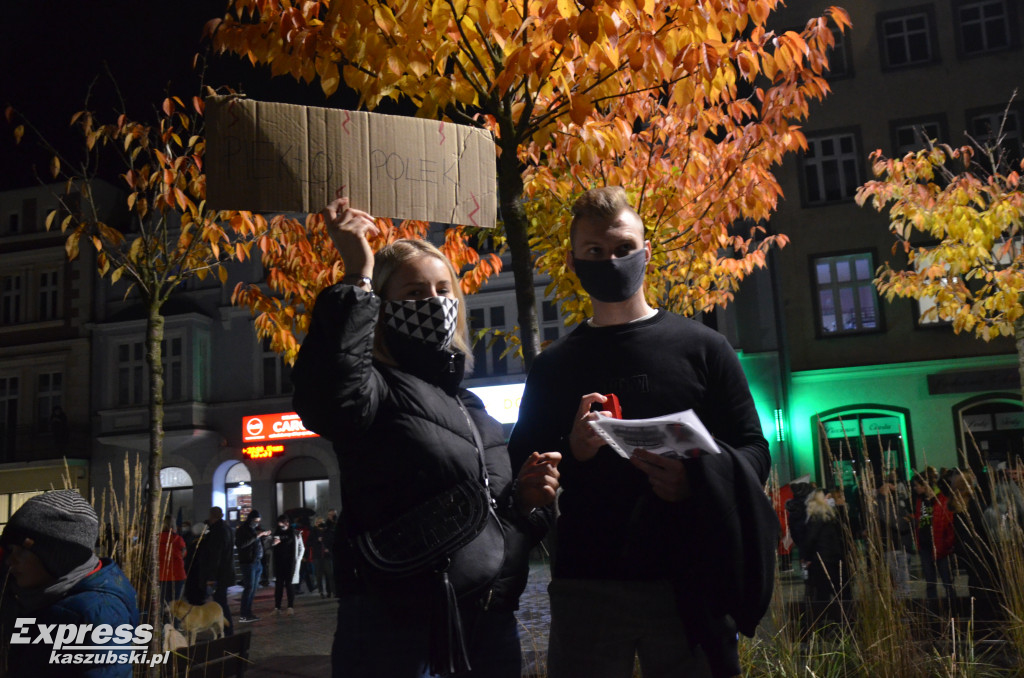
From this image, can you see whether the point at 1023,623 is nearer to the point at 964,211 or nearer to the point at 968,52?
the point at 964,211

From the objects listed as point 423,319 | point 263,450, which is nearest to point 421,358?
point 423,319

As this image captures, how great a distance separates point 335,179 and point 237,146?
28 cm

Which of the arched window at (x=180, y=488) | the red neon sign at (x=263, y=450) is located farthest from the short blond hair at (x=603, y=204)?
the arched window at (x=180, y=488)

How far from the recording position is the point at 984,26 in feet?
67.5

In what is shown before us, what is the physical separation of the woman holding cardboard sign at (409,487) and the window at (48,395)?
28785mm

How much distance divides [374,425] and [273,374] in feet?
81.0

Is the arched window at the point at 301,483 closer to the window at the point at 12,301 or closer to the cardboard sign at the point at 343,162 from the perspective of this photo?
the window at the point at 12,301

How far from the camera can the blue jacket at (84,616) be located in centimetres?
272

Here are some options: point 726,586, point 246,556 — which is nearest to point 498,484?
point 726,586

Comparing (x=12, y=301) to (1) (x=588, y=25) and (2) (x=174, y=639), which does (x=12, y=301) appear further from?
(1) (x=588, y=25)

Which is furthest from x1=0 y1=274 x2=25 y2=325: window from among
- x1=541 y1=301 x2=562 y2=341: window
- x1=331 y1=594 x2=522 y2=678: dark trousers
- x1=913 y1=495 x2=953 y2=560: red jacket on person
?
x1=331 y1=594 x2=522 y2=678: dark trousers

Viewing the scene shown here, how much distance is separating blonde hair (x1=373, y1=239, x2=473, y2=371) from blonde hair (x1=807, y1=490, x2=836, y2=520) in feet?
24.1

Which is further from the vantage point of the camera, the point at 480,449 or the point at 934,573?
the point at 934,573

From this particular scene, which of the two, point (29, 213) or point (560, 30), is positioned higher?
point (29, 213)
